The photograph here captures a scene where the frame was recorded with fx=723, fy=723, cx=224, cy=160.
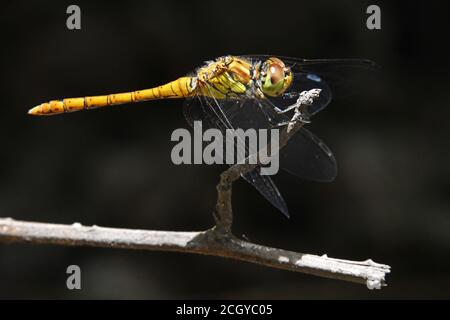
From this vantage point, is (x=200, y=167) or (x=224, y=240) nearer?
(x=224, y=240)

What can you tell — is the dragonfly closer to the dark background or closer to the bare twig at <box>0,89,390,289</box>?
the bare twig at <box>0,89,390,289</box>

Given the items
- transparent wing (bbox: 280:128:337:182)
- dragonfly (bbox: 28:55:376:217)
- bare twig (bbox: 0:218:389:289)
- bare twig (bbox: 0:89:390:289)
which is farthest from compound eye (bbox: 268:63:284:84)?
bare twig (bbox: 0:218:389:289)

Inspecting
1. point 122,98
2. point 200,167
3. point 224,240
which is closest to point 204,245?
point 224,240

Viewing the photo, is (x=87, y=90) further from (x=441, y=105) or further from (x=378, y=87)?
(x=441, y=105)

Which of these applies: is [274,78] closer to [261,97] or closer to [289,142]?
[261,97]

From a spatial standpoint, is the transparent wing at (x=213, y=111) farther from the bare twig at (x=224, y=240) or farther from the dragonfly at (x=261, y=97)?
the bare twig at (x=224, y=240)

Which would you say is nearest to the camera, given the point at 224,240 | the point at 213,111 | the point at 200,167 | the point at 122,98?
the point at 224,240
